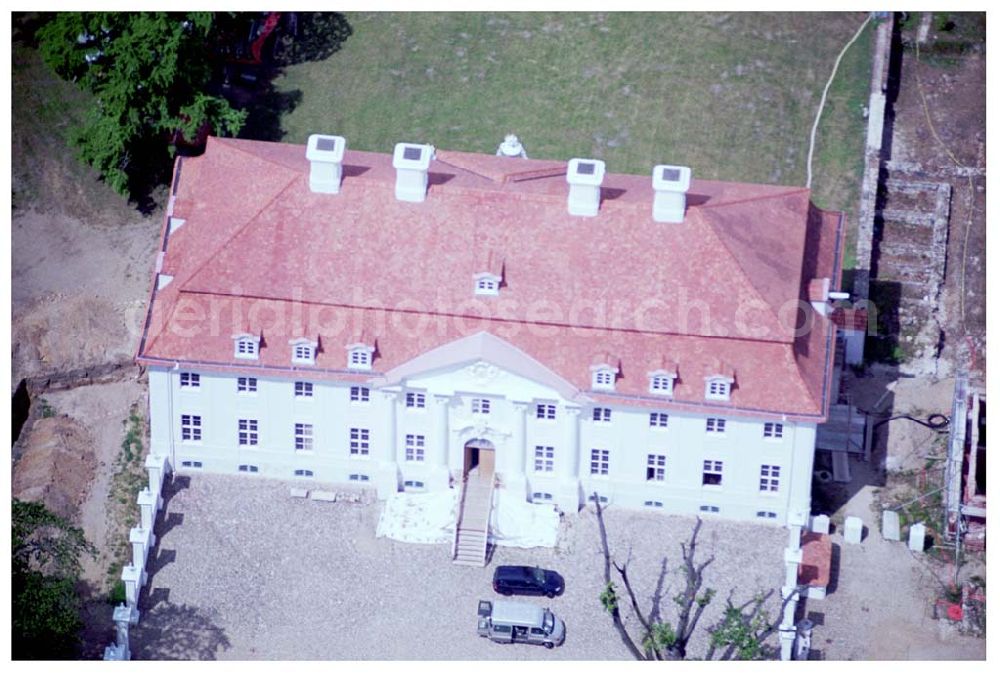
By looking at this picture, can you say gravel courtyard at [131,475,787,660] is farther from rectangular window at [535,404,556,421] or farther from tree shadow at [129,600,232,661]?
rectangular window at [535,404,556,421]

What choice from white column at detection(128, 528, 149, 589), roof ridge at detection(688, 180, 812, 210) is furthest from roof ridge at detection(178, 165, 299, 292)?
roof ridge at detection(688, 180, 812, 210)

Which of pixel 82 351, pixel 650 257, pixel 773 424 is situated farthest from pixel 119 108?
pixel 773 424

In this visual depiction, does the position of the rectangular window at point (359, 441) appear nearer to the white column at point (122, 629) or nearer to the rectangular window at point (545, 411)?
the rectangular window at point (545, 411)

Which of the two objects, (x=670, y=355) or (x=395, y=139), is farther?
(x=395, y=139)

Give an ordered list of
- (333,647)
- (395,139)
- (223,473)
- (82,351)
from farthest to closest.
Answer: (395,139) → (82,351) → (223,473) → (333,647)

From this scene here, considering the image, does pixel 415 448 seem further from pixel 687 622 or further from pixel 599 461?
pixel 687 622

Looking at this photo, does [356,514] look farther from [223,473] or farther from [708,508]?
[708,508]
